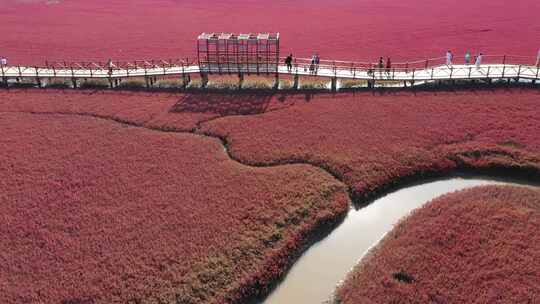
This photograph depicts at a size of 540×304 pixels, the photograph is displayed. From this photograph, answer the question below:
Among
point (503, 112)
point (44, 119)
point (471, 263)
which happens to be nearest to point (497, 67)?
point (503, 112)

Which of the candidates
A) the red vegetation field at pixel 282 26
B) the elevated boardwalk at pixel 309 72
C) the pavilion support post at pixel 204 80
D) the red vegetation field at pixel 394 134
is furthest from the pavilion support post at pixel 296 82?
the red vegetation field at pixel 282 26

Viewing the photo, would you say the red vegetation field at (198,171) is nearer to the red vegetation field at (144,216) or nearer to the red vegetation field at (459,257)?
the red vegetation field at (144,216)

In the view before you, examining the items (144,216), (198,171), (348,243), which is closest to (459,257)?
(348,243)

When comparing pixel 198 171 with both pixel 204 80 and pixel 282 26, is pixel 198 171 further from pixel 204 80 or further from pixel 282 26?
pixel 282 26

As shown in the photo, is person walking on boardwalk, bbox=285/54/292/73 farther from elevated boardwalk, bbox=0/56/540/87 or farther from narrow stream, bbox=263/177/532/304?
narrow stream, bbox=263/177/532/304

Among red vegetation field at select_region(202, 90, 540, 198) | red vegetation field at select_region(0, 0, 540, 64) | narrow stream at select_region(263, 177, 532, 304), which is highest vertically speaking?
red vegetation field at select_region(0, 0, 540, 64)

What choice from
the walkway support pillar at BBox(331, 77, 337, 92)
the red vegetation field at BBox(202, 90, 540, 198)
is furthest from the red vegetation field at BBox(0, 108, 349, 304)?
the walkway support pillar at BBox(331, 77, 337, 92)

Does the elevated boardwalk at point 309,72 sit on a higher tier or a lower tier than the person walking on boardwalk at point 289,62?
lower
